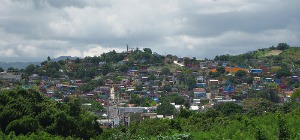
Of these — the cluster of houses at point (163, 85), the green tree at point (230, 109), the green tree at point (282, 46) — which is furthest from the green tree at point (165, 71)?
the green tree at point (230, 109)

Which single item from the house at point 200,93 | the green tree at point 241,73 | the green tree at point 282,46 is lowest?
the house at point 200,93

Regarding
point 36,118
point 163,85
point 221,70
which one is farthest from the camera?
point 221,70

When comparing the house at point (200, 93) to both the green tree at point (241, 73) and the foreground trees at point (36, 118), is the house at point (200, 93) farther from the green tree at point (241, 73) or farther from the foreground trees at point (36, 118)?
the foreground trees at point (36, 118)

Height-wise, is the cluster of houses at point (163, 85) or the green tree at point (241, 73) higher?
the green tree at point (241, 73)

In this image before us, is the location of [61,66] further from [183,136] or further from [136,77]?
[183,136]

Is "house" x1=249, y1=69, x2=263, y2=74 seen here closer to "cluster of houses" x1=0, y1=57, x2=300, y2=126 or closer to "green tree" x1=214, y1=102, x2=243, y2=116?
"cluster of houses" x1=0, y1=57, x2=300, y2=126

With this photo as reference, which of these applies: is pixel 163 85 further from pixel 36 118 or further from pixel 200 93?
pixel 36 118

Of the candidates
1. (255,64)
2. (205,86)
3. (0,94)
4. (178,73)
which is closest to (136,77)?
(178,73)

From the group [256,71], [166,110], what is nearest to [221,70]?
[256,71]
